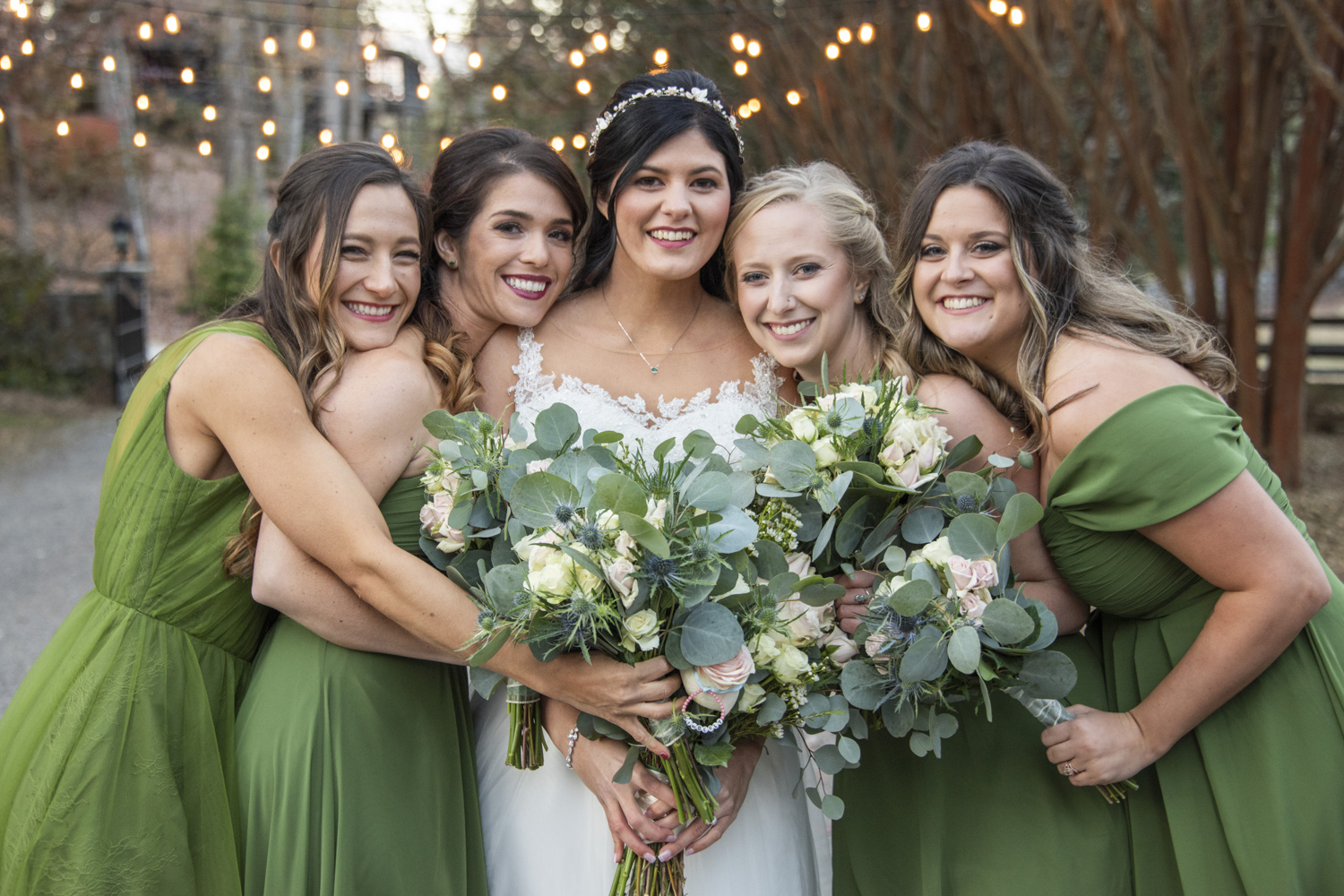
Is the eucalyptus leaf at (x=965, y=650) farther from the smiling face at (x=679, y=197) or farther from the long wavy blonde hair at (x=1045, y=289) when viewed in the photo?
the smiling face at (x=679, y=197)

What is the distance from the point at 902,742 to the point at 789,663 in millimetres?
665

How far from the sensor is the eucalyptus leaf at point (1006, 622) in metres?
1.90

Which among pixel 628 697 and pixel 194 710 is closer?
pixel 628 697

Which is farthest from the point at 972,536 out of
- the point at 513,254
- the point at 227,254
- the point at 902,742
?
the point at 227,254

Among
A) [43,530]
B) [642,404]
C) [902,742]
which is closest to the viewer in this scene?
[902,742]

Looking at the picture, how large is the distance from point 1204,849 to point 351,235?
2400 mm

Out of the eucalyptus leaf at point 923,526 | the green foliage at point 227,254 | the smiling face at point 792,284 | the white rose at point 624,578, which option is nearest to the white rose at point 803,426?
the eucalyptus leaf at point 923,526

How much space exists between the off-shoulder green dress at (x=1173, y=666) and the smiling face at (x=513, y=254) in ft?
4.94

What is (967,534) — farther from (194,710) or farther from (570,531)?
(194,710)

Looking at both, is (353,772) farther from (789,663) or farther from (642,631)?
(789,663)

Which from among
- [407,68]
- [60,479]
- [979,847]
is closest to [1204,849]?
[979,847]

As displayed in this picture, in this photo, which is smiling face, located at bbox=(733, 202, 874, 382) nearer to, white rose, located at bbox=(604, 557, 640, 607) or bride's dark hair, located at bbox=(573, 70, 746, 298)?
bride's dark hair, located at bbox=(573, 70, 746, 298)

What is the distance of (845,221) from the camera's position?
9.12 ft

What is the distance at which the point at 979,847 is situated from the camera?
90.8 inches
